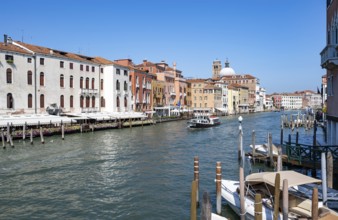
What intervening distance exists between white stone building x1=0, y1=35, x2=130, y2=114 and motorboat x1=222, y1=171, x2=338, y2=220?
2528cm

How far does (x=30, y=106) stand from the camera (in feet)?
103

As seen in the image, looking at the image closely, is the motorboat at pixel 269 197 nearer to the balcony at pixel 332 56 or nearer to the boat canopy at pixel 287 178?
the boat canopy at pixel 287 178

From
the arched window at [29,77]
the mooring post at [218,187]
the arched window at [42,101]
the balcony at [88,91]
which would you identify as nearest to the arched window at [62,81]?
the balcony at [88,91]

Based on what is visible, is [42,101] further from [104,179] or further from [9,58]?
[104,179]

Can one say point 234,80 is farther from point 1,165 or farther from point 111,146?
point 1,165

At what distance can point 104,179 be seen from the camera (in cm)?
1333

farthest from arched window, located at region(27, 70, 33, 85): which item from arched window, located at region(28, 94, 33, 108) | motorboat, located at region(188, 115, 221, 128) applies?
motorboat, located at region(188, 115, 221, 128)

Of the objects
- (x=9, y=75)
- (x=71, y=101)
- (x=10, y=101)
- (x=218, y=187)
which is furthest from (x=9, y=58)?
(x=218, y=187)

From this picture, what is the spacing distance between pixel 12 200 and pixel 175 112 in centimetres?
5169

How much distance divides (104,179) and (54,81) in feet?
76.5

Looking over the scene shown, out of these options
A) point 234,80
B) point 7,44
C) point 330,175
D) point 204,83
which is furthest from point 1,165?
point 234,80

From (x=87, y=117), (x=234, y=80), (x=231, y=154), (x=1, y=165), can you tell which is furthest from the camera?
(x=234, y=80)

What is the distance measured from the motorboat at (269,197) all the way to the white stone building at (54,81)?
83.0ft

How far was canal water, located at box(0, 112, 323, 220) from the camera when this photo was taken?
9750 mm
